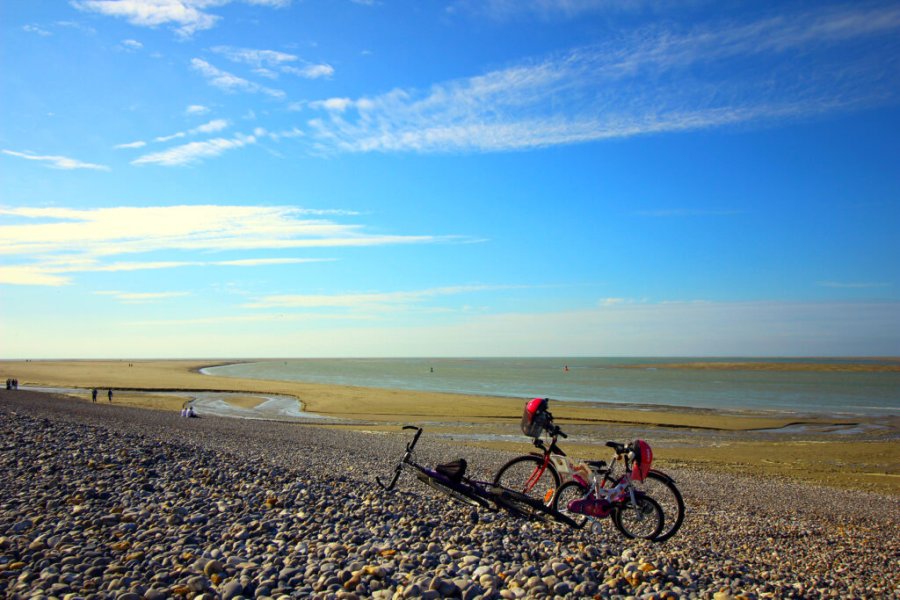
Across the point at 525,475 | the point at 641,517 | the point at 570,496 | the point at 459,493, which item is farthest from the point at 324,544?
the point at 641,517

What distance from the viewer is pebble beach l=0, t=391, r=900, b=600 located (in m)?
5.92

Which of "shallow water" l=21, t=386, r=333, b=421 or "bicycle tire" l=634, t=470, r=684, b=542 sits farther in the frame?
"shallow water" l=21, t=386, r=333, b=421

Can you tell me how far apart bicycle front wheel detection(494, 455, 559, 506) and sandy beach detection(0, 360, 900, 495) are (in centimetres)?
1510

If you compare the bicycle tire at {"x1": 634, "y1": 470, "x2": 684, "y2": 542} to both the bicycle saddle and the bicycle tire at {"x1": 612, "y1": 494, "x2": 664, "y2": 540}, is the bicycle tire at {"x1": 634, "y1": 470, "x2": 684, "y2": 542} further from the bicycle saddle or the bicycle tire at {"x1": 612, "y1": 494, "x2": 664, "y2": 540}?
the bicycle saddle

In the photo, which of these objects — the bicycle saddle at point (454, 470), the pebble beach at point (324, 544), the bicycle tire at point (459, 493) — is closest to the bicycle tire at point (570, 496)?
the pebble beach at point (324, 544)

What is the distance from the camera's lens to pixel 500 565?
6.42 metres

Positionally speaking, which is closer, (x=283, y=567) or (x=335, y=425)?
(x=283, y=567)

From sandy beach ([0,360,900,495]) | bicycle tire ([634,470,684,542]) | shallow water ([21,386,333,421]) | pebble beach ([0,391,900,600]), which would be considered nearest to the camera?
pebble beach ([0,391,900,600])

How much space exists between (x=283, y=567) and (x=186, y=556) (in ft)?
3.95

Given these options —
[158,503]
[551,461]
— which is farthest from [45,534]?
[551,461]

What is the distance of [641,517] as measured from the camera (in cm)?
880

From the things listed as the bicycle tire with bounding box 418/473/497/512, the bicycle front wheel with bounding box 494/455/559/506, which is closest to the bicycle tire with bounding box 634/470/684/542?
the bicycle front wheel with bounding box 494/455/559/506

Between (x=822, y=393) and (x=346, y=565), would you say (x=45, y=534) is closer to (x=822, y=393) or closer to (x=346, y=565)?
(x=346, y=565)

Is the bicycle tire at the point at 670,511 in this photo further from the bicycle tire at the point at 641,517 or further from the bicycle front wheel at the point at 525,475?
the bicycle front wheel at the point at 525,475
